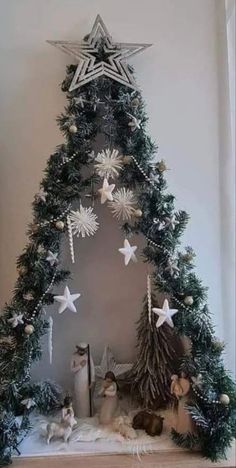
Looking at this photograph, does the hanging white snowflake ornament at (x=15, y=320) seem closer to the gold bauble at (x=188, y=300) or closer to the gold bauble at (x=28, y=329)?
the gold bauble at (x=28, y=329)

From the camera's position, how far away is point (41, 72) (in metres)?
1.42

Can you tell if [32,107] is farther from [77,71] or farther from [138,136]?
[138,136]

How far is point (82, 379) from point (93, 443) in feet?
0.57

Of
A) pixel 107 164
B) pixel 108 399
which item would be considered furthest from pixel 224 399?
pixel 107 164

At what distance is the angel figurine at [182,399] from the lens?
124cm

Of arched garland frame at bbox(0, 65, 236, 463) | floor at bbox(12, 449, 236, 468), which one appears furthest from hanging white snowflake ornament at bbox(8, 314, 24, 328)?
floor at bbox(12, 449, 236, 468)

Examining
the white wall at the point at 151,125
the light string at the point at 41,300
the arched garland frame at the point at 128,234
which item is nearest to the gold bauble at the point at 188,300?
the arched garland frame at the point at 128,234

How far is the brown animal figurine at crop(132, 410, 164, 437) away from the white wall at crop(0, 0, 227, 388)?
0.68 ft

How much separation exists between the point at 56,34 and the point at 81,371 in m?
Answer: 1.00

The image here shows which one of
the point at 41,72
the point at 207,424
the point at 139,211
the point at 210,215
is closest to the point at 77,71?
the point at 41,72

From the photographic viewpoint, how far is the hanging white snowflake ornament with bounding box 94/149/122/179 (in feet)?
4.16

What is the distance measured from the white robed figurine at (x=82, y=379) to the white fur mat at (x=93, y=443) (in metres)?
0.06

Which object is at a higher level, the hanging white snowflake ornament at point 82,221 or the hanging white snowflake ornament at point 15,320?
the hanging white snowflake ornament at point 82,221

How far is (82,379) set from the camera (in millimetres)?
1338
